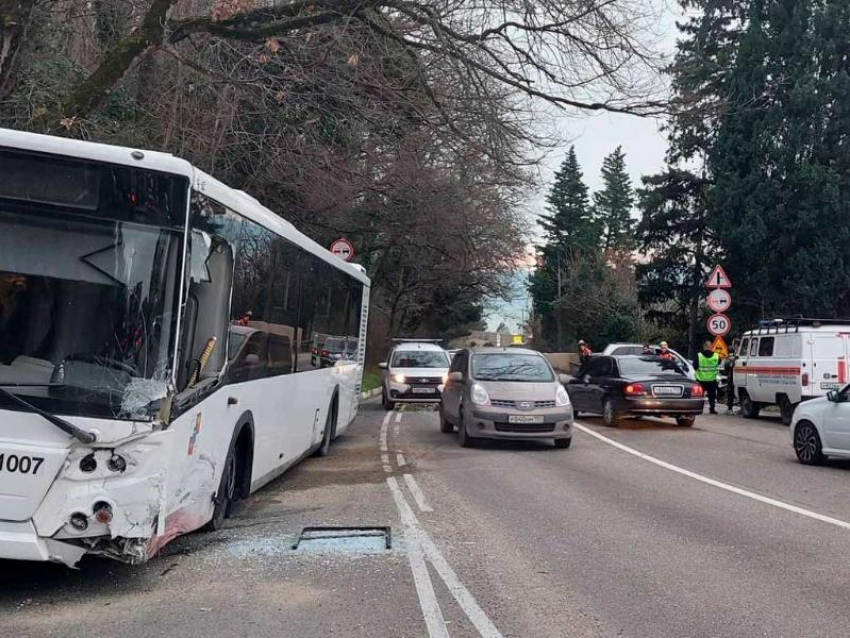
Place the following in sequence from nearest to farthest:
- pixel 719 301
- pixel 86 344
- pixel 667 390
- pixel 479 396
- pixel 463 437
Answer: pixel 86 344 < pixel 479 396 < pixel 463 437 < pixel 667 390 < pixel 719 301

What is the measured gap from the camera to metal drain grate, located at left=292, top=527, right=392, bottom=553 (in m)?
7.82

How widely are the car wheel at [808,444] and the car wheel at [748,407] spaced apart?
9.42m

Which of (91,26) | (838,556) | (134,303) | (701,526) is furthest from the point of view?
(91,26)

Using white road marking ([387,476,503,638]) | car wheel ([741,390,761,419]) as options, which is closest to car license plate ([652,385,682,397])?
car wheel ([741,390,761,419])

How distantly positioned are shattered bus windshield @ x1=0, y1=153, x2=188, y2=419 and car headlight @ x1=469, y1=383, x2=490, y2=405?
958 centimetres

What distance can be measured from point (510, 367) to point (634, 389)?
4322 mm

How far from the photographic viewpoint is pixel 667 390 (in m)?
19.3

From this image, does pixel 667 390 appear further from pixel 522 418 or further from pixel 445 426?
pixel 522 418

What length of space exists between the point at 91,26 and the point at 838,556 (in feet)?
56.9

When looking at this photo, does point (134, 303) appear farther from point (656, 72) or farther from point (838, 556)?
point (656, 72)

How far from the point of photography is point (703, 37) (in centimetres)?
3966

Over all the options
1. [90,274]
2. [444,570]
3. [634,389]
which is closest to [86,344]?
[90,274]

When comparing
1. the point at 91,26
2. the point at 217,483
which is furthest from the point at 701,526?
the point at 91,26

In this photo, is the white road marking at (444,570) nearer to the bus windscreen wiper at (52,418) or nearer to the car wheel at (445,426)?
the bus windscreen wiper at (52,418)
